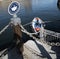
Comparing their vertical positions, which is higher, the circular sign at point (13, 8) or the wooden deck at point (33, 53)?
the circular sign at point (13, 8)

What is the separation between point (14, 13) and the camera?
15.7m

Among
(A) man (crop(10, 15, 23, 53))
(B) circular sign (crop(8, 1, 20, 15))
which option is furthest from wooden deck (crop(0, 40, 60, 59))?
(B) circular sign (crop(8, 1, 20, 15))

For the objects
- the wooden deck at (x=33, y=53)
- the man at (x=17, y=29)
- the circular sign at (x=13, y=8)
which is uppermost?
the circular sign at (x=13, y=8)

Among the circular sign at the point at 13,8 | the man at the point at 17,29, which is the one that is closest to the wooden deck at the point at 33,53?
the man at the point at 17,29

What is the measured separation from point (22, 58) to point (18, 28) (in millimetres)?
3298

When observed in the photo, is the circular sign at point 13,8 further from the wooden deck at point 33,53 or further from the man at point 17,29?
the wooden deck at point 33,53

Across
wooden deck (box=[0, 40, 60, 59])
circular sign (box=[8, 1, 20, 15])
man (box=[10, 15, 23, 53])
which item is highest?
circular sign (box=[8, 1, 20, 15])

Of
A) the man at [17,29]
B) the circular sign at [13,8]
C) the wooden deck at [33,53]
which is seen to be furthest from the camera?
the wooden deck at [33,53]

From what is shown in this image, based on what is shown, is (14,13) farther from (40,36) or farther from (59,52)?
(40,36)

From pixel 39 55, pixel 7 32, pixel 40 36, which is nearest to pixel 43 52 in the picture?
pixel 39 55

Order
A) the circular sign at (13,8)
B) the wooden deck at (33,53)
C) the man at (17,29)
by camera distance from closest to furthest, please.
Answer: the circular sign at (13,8) < the man at (17,29) < the wooden deck at (33,53)

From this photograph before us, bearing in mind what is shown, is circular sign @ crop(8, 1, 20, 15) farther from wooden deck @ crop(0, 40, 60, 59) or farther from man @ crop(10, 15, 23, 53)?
wooden deck @ crop(0, 40, 60, 59)

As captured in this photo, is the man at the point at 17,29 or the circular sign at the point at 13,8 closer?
the circular sign at the point at 13,8

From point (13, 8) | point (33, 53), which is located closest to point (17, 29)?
point (13, 8)
